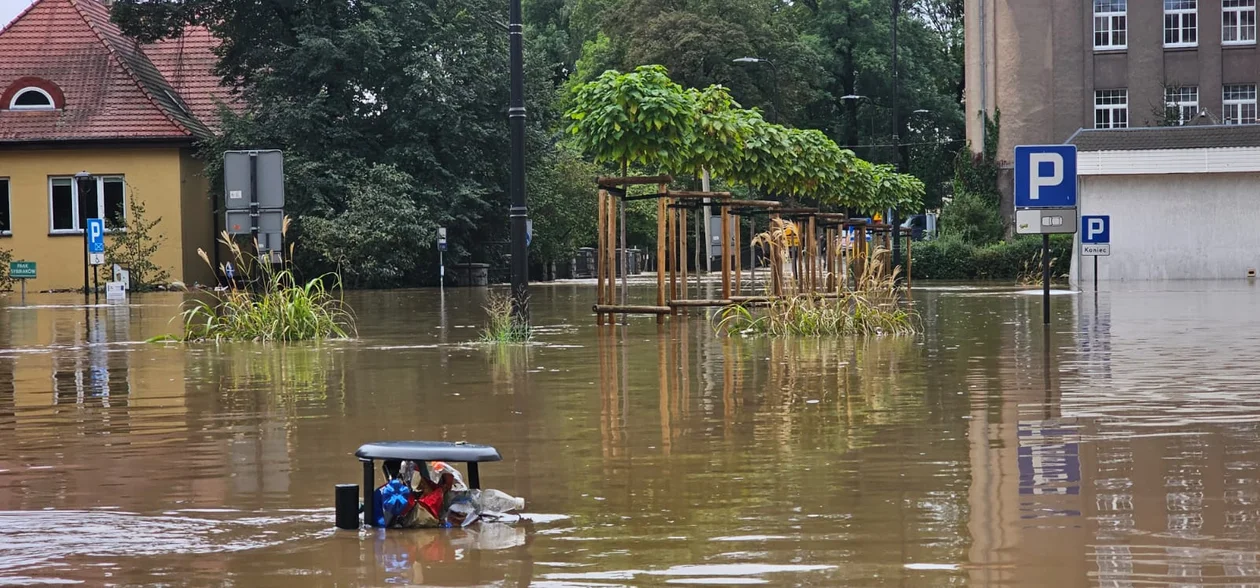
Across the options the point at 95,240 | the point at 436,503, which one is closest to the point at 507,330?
the point at 436,503

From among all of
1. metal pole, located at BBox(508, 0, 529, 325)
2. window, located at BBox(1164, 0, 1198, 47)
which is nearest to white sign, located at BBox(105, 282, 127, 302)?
metal pole, located at BBox(508, 0, 529, 325)

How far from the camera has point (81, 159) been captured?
56125mm

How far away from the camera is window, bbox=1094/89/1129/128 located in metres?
63.9

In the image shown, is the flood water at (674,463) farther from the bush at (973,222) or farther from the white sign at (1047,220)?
the bush at (973,222)

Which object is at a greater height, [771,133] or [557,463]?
[771,133]

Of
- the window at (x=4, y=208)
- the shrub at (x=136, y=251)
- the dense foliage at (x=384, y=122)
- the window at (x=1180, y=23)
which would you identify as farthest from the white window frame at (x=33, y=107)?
the window at (x=1180, y=23)

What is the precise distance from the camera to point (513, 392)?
13891mm

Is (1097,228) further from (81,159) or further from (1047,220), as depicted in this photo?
(81,159)

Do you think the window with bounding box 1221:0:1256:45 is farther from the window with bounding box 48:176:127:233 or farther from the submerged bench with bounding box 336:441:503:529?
the submerged bench with bounding box 336:441:503:529

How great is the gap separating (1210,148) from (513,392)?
129ft

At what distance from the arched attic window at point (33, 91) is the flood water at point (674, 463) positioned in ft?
134

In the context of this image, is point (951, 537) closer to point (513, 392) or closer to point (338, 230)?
point (513, 392)

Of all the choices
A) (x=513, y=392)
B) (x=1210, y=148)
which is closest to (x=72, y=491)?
(x=513, y=392)

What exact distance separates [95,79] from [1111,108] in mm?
38766
